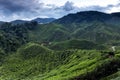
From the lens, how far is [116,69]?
199375 millimetres

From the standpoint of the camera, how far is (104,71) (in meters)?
200

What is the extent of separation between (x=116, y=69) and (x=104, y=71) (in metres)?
10.4

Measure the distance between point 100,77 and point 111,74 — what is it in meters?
9.64

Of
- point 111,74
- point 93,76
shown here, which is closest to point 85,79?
point 93,76

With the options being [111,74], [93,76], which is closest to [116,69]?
[111,74]

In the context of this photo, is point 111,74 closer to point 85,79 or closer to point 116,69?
point 116,69

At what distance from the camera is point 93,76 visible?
654ft

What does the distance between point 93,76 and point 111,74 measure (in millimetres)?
15310

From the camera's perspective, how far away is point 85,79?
651 feet

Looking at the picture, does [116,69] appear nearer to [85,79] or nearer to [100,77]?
[100,77]

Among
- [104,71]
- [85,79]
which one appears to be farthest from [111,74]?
[85,79]

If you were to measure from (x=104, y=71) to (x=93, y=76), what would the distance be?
1042 centimetres

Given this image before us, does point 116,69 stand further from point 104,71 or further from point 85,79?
point 85,79

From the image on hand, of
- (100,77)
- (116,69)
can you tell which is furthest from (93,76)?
(116,69)
